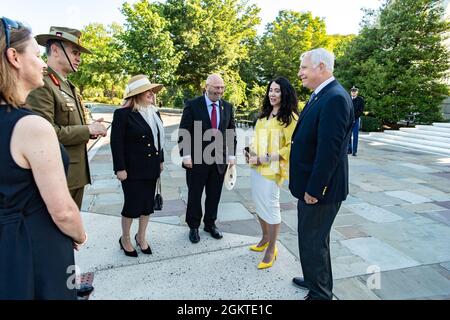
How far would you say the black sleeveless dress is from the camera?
1.23 m

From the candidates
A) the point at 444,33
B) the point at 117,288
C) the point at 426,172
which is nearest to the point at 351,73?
the point at 444,33

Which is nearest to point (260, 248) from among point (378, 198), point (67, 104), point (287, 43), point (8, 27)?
point (67, 104)

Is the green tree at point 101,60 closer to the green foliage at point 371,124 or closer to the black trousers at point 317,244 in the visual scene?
the green foliage at point 371,124

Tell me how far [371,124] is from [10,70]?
56.2 feet

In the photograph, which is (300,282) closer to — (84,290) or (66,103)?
(84,290)

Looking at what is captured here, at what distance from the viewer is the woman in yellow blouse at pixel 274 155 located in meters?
2.99

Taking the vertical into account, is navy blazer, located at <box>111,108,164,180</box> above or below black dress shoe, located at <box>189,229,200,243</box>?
above

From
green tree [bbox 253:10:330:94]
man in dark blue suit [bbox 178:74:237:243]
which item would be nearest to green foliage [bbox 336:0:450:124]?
green tree [bbox 253:10:330:94]

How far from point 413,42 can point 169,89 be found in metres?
20.8

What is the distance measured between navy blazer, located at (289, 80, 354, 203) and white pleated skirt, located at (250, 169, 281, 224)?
559mm

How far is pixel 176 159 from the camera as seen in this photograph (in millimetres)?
8695

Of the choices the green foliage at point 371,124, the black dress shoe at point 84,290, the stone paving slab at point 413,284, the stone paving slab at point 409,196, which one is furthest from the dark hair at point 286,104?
the green foliage at point 371,124

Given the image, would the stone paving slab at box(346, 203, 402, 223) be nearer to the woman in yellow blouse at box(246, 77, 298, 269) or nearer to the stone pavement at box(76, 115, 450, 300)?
the stone pavement at box(76, 115, 450, 300)
